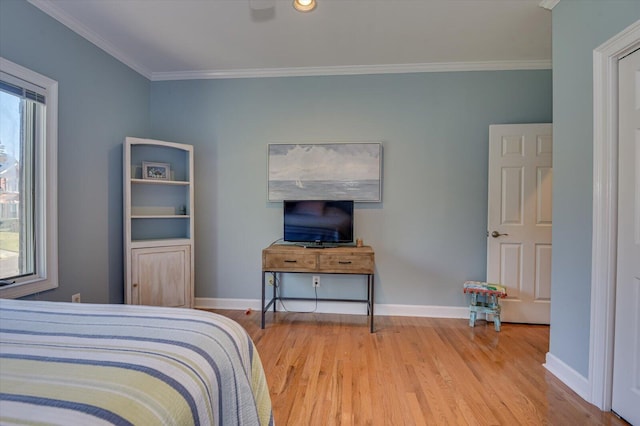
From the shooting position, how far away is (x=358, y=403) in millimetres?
1694

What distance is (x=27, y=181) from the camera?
80.4 inches

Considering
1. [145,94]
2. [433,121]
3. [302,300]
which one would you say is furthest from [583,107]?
[145,94]

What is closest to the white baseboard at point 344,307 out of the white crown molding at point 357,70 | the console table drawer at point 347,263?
the console table drawer at point 347,263

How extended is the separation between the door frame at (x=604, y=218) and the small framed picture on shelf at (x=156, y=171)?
3522 mm

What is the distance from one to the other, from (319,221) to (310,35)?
1664mm

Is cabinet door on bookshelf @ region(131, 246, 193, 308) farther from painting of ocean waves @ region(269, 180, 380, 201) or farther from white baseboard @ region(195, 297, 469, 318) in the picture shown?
painting of ocean waves @ region(269, 180, 380, 201)

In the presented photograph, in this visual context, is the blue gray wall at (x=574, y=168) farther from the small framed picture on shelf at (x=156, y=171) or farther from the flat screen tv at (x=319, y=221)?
the small framed picture on shelf at (x=156, y=171)

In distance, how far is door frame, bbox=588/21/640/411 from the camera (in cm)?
161

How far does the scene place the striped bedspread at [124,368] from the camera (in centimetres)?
58

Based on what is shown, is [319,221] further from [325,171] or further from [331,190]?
A: [325,171]

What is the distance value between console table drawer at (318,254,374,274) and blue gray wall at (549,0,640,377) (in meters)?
1.36

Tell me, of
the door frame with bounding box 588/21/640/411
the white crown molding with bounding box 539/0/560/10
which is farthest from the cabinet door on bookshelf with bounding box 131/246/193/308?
the white crown molding with bounding box 539/0/560/10

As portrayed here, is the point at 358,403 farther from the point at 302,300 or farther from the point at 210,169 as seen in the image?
the point at 210,169


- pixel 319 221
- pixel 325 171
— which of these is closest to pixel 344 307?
pixel 319 221
